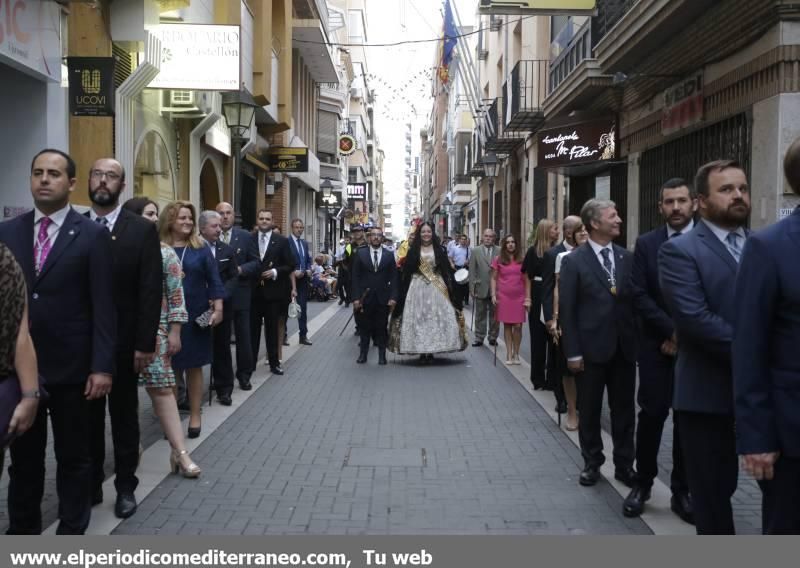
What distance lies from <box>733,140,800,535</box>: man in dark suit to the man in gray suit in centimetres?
1163

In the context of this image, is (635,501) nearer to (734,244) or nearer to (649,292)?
(649,292)

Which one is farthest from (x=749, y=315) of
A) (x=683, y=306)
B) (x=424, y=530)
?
(x=424, y=530)

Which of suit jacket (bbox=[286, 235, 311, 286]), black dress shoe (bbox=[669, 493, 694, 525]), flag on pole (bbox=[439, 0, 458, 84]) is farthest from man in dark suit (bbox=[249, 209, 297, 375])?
flag on pole (bbox=[439, 0, 458, 84])

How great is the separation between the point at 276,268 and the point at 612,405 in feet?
20.1

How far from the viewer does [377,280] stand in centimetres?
1296

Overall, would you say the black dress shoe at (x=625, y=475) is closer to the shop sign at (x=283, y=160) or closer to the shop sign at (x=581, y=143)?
the shop sign at (x=581, y=143)

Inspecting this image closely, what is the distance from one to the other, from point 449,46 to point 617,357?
23.6m

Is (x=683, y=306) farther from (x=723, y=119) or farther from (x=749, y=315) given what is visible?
(x=723, y=119)

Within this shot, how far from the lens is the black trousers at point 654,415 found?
18.0 feet

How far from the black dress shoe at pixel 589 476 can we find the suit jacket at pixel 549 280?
2441mm

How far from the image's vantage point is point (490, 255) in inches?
609

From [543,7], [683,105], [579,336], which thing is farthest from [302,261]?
[579,336]

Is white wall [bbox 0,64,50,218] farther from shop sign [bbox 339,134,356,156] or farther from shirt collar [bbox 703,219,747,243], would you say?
shop sign [bbox 339,134,356,156]

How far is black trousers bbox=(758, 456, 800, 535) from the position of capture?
310 centimetres
